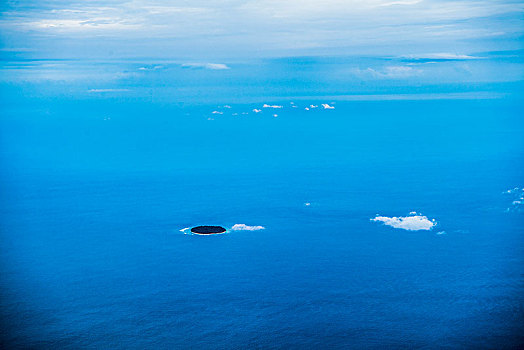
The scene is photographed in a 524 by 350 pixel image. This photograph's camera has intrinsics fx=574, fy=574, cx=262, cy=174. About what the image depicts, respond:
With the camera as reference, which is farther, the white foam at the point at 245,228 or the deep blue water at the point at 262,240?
the white foam at the point at 245,228

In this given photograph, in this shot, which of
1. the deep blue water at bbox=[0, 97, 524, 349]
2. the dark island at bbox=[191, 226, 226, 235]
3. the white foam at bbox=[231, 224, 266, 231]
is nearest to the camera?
the deep blue water at bbox=[0, 97, 524, 349]

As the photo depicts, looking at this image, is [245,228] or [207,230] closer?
[207,230]

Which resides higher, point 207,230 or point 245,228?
point 207,230

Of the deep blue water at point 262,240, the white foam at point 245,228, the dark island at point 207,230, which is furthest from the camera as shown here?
the white foam at point 245,228

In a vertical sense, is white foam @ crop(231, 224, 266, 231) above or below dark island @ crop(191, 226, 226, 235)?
below

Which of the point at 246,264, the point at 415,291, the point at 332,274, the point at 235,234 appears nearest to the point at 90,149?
the point at 235,234

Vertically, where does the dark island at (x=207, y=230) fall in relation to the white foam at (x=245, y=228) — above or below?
above
